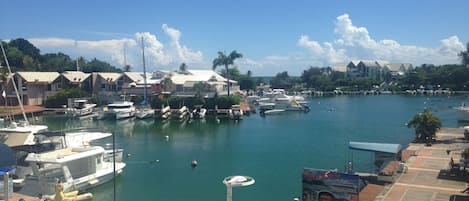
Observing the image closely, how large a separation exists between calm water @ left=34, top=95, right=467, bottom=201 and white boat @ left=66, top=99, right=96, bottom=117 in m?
2.71

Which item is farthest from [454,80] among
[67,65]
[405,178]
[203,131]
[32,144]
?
[32,144]

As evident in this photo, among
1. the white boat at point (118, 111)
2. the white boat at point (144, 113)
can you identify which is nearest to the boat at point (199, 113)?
the white boat at point (144, 113)

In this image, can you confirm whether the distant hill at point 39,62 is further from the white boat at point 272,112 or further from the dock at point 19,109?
the white boat at point 272,112

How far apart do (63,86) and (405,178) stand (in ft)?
269

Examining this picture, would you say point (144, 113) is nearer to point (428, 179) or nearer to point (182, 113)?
point (182, 113)

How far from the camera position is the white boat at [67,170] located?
94.8 feet

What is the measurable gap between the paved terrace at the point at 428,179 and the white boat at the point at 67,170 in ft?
62.6

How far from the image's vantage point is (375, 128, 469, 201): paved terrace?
81.6 ft

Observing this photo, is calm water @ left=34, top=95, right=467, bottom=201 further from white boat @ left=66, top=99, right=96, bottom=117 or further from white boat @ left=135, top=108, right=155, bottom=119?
white boat @ left=135, top=108, right=155, bottom=119

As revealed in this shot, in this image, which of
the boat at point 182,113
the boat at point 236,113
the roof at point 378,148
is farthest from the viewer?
the boat at point 182,113

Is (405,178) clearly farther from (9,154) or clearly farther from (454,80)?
(454,80)

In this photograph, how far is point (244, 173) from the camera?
3688 cm

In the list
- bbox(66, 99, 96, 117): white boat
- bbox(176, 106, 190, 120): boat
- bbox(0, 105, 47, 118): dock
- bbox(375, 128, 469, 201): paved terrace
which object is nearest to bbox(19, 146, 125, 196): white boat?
bbox(375, 128, 469, 201): paved terrace

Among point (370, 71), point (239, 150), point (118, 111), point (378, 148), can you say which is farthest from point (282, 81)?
point (378, 148)
